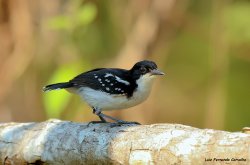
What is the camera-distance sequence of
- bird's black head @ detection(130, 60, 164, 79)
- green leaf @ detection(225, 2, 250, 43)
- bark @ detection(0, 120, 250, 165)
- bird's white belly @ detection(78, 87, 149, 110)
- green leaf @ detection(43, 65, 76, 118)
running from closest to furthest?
bark @ detection(0, 120, 250, 165) → bird's white belly @ detection(78, 87, 149, 110) → bird's black head @ detection(130, 60, 164, 79) → green leaf @ detection(43, 65, 76, 118) → green leaf @ detection(225, 2, 250, 43)

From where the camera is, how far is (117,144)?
4301 millimetres

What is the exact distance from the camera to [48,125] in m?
5.07

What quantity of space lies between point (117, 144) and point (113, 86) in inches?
58.1

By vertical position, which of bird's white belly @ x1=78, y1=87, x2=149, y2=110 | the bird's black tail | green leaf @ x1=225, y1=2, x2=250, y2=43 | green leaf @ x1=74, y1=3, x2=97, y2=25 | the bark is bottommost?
the bark

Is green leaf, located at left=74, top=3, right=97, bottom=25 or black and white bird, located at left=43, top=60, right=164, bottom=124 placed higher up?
green leaf, located at left=74, top=3, right=97, bottom=25

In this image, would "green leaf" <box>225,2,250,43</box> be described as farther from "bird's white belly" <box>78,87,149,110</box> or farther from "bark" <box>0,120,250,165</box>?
"bark" <box>0,120,250,165</box>

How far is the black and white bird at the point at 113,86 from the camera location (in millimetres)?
5648

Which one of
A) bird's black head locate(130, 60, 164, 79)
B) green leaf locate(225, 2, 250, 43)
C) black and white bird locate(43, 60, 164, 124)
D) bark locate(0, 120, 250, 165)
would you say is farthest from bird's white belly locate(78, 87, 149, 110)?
green leaf locate(225, 2, 250, 43)

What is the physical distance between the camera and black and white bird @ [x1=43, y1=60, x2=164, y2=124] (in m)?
5.65

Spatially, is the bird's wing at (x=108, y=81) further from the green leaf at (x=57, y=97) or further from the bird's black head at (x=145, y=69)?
the green leaf at (x=57, y=97)

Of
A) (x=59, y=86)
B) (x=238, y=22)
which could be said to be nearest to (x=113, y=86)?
(x=59, y=86)

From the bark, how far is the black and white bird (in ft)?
2.45

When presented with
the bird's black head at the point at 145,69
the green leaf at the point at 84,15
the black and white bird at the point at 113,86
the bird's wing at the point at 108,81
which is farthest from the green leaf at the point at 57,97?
the bird's black head at the point at 145,69

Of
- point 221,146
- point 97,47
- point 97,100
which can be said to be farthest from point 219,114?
point 221,146
